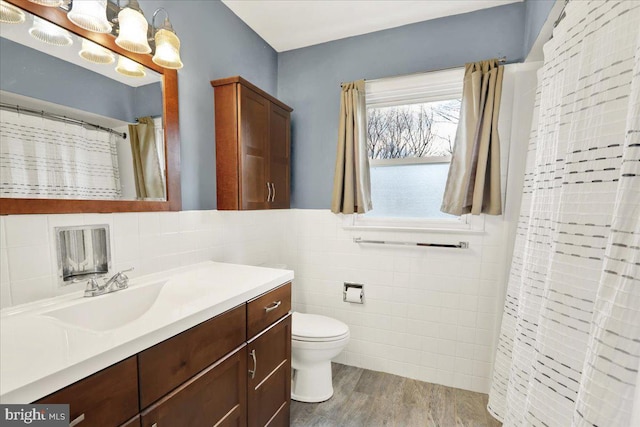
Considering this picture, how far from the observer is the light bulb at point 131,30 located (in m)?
1.18

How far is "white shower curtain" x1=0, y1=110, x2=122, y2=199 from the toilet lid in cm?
128

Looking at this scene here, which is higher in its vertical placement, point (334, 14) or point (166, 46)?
point (334, 14)

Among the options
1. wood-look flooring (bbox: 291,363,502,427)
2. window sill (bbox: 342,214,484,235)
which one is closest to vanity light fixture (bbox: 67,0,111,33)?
window sill (bbox: 342,214,484,235)

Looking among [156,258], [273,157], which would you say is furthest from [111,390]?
[273,157]

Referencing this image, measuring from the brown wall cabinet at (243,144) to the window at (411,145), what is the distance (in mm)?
808

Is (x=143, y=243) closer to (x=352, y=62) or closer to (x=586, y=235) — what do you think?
(x=586, y=235)

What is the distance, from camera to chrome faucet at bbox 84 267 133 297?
3.69 ft

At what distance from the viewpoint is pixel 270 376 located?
1.42 metres

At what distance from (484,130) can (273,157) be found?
144cm

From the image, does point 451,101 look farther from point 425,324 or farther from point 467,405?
point 467,405

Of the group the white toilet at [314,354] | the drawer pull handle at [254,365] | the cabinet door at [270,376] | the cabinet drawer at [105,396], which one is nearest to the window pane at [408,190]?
the white toilet at [314,354]

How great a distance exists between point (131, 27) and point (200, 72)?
0.53m

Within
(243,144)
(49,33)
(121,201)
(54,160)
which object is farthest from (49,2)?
(243,144)

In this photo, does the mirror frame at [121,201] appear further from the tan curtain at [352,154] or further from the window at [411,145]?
the window at [411,145]
